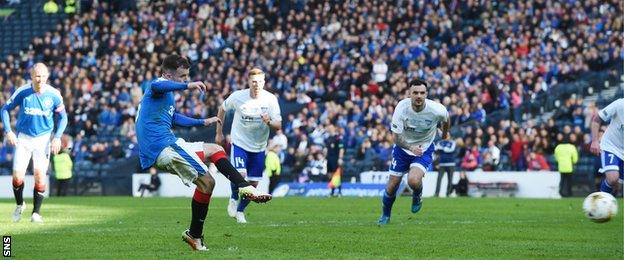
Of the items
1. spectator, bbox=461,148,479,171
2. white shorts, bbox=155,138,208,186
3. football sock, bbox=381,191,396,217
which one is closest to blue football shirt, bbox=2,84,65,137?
football sock, bbox=381,191,396,217

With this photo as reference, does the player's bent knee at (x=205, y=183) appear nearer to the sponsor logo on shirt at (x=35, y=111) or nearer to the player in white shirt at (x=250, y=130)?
the player in white shirt at (x=250, y=130)

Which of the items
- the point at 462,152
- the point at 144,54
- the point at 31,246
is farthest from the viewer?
the point at 144,54

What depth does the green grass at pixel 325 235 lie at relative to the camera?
1302 centimetres

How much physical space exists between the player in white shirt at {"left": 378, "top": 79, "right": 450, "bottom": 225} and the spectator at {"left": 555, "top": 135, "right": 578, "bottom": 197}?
53.5ft

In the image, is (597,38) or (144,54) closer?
(597,38)

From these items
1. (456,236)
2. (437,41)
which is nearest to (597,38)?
(437,41)

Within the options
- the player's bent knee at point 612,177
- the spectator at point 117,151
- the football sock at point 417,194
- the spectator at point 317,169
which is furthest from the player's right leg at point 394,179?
the spectator at point 117,151

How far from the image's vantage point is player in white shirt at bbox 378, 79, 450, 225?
60.5 feet

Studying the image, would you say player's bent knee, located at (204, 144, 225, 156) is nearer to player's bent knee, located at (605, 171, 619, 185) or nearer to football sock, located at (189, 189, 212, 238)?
football sock, located at (189, 189, 212, 238)

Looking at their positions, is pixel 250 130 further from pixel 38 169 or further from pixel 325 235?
pixel 325 235

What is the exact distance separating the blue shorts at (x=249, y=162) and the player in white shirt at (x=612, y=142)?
5.46 meters

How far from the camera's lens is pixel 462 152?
122 feet

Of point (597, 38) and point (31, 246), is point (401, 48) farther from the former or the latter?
point (31, 246)

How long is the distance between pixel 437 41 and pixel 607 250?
30.4 metres
